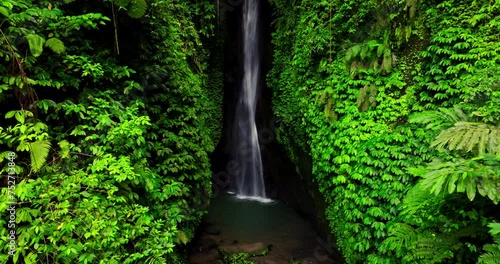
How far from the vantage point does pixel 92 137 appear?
4.03 meters

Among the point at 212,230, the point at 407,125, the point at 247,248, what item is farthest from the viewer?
the point at 212,230

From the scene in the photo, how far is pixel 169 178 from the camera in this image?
17.2 feet

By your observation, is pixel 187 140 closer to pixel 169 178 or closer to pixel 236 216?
pixel 169 178

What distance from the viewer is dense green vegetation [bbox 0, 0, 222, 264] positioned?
3.39 meters

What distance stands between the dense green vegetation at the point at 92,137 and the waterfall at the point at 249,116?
7177 millimetres

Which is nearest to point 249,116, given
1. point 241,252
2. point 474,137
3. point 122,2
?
point 241,252

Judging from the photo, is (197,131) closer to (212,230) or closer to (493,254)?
(212,230)

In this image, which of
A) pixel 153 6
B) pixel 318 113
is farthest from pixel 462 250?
pixel 153 6

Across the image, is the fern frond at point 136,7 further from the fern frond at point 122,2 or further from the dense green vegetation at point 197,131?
the fern frond at point 122,2

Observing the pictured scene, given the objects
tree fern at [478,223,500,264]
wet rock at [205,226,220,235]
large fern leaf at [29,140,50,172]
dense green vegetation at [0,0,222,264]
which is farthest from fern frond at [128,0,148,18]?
wet rock at [205,226,220,235]

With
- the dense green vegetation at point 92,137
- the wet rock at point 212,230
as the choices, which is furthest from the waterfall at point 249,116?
the dense green vegetation at point 92,137

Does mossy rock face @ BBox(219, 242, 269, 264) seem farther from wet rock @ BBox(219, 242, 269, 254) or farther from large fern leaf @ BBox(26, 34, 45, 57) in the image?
large fern leaf @ BBox(26, 34, 45, 57)

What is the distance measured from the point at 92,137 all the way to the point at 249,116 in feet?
31.6

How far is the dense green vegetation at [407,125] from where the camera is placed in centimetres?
330
